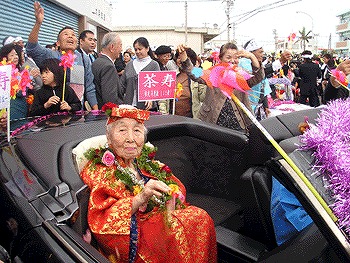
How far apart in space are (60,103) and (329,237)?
116 inches

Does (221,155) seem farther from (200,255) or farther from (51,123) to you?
(51,123)

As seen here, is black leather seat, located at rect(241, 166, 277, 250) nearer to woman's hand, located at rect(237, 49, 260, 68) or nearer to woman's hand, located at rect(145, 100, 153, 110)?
woman's hand, located at rect(237, 49, 260, 68)

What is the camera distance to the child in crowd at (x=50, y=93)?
374 cm

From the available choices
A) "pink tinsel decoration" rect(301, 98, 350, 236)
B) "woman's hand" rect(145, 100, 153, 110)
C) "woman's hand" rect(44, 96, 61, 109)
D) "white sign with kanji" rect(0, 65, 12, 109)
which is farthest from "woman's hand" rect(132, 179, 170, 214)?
"woman's hand" rect(145, 100, 153, 110)

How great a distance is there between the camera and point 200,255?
222 centimetres

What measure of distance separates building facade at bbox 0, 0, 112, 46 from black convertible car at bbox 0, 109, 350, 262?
23.5 ft

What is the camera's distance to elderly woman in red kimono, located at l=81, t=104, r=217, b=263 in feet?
6.77

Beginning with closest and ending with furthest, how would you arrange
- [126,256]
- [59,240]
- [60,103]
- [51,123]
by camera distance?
[59,240]
[126,256]
[51,123]
[60,103]

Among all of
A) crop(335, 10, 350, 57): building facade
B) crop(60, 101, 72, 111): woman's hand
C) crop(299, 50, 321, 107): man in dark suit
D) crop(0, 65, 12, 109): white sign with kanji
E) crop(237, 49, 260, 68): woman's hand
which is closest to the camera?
crop(0, 65, 12, 109): white sign with kanji

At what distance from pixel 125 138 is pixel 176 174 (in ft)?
2.94

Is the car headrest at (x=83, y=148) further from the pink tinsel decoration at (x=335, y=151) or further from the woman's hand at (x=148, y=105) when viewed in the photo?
the woman's hand at (x=148, y=105)

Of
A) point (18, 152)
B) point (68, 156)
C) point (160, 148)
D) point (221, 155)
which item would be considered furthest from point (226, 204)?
point (18, 152)

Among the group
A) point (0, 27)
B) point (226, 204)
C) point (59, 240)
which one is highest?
point (0, 27)

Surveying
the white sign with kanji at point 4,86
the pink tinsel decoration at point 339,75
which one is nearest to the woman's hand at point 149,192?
the white sign with kanji at point 4,86
